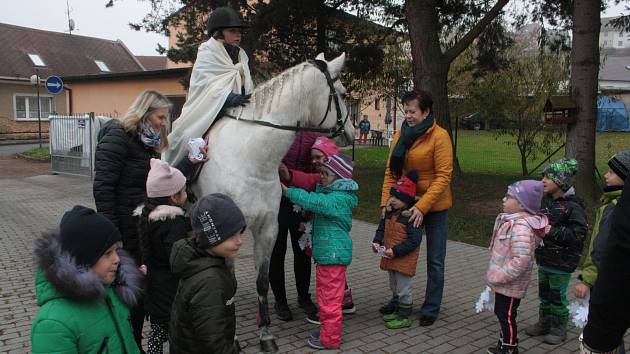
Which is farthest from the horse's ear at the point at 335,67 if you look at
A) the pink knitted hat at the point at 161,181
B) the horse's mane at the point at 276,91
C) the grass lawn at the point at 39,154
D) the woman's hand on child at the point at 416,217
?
the grass lawn at the point at 39,154

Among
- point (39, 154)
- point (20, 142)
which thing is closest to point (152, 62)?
point (20, 142)

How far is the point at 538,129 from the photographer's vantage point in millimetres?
13320

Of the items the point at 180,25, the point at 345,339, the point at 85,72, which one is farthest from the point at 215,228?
the point at 85,72

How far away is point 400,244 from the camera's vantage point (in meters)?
4.32

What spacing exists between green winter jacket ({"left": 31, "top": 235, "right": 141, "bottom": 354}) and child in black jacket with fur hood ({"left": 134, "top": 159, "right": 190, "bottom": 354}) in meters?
0.89

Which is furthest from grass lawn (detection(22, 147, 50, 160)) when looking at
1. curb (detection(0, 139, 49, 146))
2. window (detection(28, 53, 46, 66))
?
window (detection(28, 53, 46, 66))

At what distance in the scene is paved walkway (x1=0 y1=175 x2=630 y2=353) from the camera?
13.4 ft

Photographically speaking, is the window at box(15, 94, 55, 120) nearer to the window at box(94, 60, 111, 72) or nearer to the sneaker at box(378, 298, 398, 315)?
the window at box(94, 60, 111, 72)

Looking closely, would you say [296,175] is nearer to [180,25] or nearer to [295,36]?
[295,36]

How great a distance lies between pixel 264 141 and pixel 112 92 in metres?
24.7

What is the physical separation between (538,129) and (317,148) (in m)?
11.1

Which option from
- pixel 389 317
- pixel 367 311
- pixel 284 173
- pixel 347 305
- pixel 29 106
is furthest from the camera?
pixel 29 106

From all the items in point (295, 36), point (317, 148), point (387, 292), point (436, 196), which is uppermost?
point (295, 36)

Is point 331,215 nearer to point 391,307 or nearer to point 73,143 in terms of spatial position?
point 391,307
